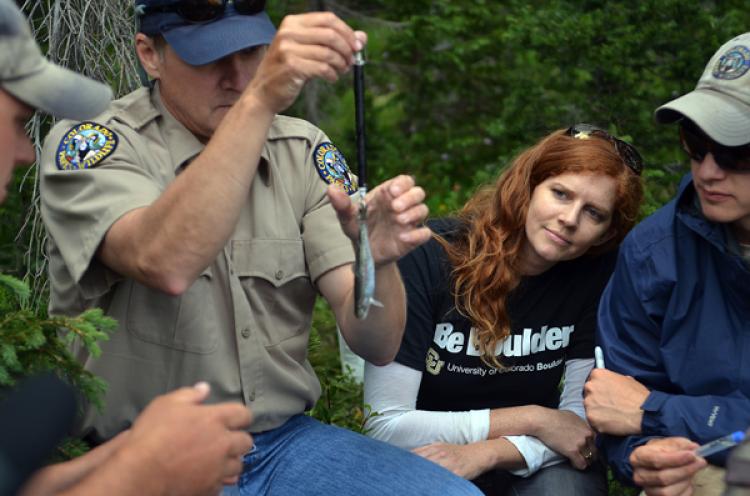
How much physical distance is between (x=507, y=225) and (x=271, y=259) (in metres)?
1.07

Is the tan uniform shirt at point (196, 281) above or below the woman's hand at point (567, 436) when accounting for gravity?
above

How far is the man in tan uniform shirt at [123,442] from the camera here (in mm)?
1934

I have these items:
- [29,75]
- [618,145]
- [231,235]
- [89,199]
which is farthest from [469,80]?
[29,75]

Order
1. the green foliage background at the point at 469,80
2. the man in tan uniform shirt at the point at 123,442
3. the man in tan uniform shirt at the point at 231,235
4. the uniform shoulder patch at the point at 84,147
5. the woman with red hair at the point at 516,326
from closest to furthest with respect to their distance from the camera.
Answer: the man in tan uniform shirt at the point at 123,442 → the man in tan uniform shirt at the point at 231,235 → the uniform shoulder patch at the point at 84,147 → the woman with red hair at the point at 516,326 → the green foliage background at the point at 469,80

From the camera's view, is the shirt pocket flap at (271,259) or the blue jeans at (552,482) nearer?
the shirt pocket flap at (271,259)

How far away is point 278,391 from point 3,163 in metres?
1.21

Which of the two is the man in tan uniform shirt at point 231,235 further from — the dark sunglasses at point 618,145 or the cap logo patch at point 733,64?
the cap logo patch at point 733,64

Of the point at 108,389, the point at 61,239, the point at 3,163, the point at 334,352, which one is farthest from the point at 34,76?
the point at 334,352

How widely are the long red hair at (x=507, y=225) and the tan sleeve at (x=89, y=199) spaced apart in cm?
125

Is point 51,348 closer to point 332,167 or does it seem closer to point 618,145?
point 332,167

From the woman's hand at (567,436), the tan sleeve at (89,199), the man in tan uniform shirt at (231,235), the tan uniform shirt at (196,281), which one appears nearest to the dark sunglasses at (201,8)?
the man in tan uniform shirt at (231,235)

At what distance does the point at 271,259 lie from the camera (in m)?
3.10

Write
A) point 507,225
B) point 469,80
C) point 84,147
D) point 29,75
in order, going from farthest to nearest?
point 469,80 → point 507,225 → point 84,147 → point 29,75

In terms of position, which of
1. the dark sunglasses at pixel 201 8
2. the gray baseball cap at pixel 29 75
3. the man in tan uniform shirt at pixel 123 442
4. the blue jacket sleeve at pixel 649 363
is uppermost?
the dark sunglasses at pixel 201 8
